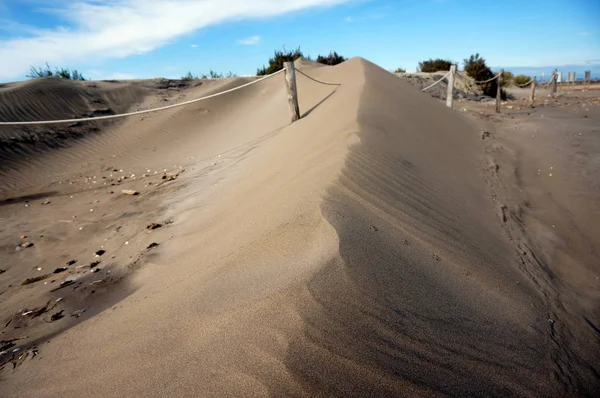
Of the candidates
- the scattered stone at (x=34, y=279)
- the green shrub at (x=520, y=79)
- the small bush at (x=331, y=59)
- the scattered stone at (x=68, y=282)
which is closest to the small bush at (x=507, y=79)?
the green shrub at (x=520, y=79)

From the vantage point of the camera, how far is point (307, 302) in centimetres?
159

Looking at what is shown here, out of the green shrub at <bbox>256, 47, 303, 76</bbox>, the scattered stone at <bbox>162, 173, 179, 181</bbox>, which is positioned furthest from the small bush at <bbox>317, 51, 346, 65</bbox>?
the scattered stone at <bbox>162, 173, 179, 181</bbox>

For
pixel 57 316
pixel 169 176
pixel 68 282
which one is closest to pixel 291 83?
pixel 169 176

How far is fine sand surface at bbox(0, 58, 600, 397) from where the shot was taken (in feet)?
4.62

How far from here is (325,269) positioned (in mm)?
1784

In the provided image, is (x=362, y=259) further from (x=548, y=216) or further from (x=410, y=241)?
(x=548, y=216)

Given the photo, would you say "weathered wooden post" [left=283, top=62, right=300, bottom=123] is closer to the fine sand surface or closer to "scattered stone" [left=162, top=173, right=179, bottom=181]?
the fine sand surface

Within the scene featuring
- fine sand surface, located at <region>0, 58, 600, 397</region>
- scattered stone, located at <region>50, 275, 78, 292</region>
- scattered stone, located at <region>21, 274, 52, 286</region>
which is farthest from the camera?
scattered stone, located at <region>21, 274, 52, 286</region>

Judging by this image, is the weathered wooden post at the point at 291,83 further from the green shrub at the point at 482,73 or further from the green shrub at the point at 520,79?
the green shrub at the point at 520,79

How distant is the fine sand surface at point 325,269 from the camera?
1.41 metres

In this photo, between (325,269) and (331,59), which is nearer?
(325,269)

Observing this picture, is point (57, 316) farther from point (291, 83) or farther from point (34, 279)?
point (291, 83)

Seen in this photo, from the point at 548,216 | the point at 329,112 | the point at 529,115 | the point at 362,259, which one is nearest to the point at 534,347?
the point at 362,259

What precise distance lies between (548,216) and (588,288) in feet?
4.94
